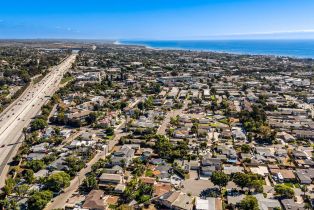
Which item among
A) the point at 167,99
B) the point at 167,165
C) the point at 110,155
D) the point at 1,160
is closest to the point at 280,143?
the point at 167,165

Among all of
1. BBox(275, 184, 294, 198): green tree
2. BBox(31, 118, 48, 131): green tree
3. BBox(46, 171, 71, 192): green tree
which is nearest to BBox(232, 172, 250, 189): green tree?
BBox(275, 184, 294, 198): green tree

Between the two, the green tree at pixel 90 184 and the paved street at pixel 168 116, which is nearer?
the green tree at pixel 90 184

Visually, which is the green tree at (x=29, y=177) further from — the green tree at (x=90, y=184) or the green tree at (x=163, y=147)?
the green tree at (x=163, y=147)

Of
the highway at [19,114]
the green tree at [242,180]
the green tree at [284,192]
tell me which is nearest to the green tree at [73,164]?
the highway at [19,114]

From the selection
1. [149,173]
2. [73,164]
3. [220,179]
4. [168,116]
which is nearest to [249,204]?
[220,179]

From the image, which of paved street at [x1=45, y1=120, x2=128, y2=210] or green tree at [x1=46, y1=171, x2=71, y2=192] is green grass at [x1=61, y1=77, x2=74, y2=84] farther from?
green tree at [x1=46, y1=171, x2=71, y2=192]

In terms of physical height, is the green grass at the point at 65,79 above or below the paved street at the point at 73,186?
above

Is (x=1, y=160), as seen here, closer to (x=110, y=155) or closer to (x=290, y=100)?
(x=110, y=155)
